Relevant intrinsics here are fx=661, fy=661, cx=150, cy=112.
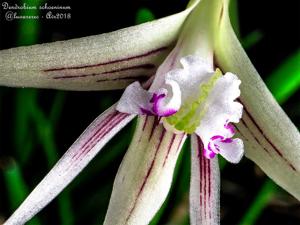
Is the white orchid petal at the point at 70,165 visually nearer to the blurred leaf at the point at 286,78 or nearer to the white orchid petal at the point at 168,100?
the white orchid petal at the point at 168,100

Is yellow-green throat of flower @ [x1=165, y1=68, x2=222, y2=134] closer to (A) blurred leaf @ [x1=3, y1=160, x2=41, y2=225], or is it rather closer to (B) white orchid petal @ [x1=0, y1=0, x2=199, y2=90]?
(B) white orchid petal @ [x1=0, y1=0, x2=199, y2=90]

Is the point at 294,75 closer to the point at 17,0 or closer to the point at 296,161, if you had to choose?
the point at 296,161

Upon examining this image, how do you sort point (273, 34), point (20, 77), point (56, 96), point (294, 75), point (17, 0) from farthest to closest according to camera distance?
point (273, 34) < point (56, 96) < point (17, 0) < point (294, 75) < point (20, 77)

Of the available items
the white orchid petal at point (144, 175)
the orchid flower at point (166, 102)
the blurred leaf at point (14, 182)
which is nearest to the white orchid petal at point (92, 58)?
the orchid flower at point (166, 102)

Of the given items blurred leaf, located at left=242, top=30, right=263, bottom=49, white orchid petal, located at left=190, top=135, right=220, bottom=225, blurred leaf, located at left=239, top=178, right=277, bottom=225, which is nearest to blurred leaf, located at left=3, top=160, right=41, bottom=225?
white orchid petal, located at left=190, top=135, right=220, bottom=225

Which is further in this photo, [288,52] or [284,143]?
[288,52]

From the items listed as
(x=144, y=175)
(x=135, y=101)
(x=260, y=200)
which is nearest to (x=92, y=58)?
(x=135, y=101)

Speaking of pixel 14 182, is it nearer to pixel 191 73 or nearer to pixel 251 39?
pixel 191 73

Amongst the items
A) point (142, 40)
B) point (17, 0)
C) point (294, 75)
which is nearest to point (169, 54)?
point (142, 40)
